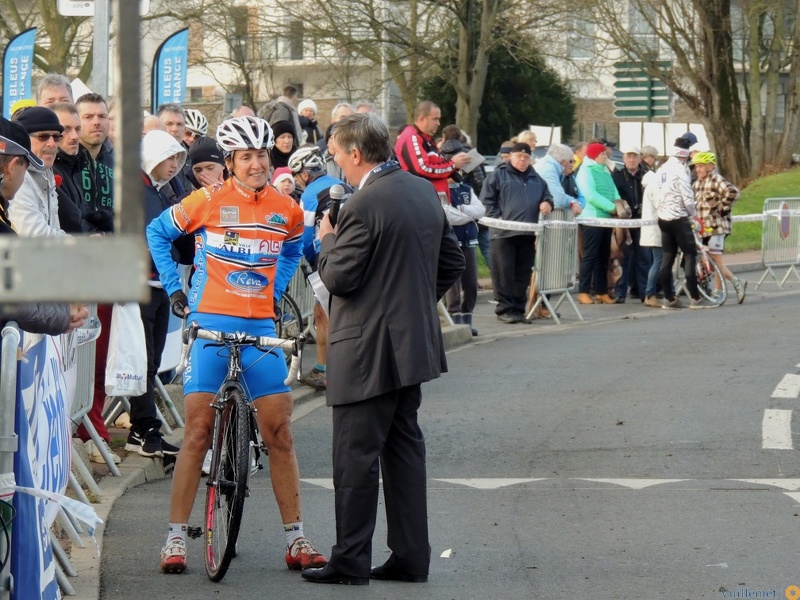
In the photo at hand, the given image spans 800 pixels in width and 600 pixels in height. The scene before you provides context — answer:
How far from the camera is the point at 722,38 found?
36.8 metres

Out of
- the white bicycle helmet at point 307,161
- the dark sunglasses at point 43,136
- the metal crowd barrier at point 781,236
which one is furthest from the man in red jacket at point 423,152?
the metal crowd barrier at point 781,236

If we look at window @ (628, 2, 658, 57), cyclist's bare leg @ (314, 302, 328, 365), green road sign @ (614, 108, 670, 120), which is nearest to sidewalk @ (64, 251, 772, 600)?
cyclist's bare leg @ (314, 302, 328, 365)

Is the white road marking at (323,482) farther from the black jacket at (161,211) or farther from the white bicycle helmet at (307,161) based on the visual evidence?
the white bicycle helmet at (307,161)

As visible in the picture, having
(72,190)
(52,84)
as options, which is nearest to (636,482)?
(72,190)

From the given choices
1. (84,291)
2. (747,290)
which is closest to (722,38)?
(747,290)

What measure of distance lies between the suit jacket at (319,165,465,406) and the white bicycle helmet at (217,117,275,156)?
25.4 inches

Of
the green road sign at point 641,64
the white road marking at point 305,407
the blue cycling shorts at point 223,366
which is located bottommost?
the white road marking at point 305,407

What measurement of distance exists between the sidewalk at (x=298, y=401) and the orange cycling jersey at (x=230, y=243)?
1.24 meters

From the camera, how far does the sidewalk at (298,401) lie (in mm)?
5668

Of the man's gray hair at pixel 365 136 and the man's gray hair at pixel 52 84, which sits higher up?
the man's gray hair at pixel 52 84

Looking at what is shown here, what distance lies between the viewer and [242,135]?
19.6ft

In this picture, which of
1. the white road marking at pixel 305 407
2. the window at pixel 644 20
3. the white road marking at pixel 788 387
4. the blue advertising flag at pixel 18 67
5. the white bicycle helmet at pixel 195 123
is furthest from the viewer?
the window at pixel 644 20

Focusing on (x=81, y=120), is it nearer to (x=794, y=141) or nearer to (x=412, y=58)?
(x=412, y=58)

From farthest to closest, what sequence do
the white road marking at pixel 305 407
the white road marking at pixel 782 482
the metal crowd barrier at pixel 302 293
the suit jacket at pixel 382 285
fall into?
the metal crowd barrier at pixel 302 293 → the white road marking at pixel 305 407 → the white road marking at pixel 782 482 → the suit jacket at pixel 382 285
